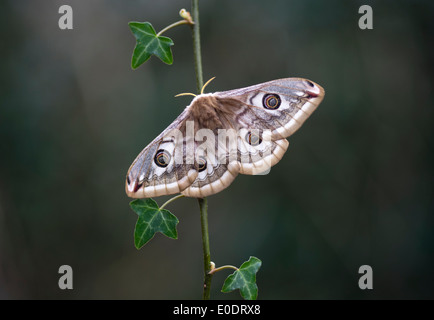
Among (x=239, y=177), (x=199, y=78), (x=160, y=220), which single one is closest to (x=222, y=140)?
(x=199, y=78)

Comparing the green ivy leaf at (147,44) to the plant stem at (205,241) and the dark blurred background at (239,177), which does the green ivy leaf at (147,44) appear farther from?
the dark blurred background at (239,177)

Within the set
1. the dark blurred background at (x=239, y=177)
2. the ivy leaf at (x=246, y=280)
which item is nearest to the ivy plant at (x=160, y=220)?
the ivy leaf at (x=246, y=280)

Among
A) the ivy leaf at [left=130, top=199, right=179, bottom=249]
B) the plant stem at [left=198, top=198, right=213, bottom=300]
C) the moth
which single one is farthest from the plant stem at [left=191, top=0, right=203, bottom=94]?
the ivy leaf at [left=130, top=199, right=179, bottom=249]

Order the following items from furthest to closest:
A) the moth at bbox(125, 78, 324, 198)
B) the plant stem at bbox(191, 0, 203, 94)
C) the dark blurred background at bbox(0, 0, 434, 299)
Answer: the dark blurred background at bbox(0, 0, 434, 299)
the moth at bbox(125, 78, 324, 198)
the plant stem at bbox(191, 0, 203, 94)

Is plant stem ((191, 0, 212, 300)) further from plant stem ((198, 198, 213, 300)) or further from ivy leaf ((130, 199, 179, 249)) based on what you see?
ivy leaf ((130, 199, 179, 249))
